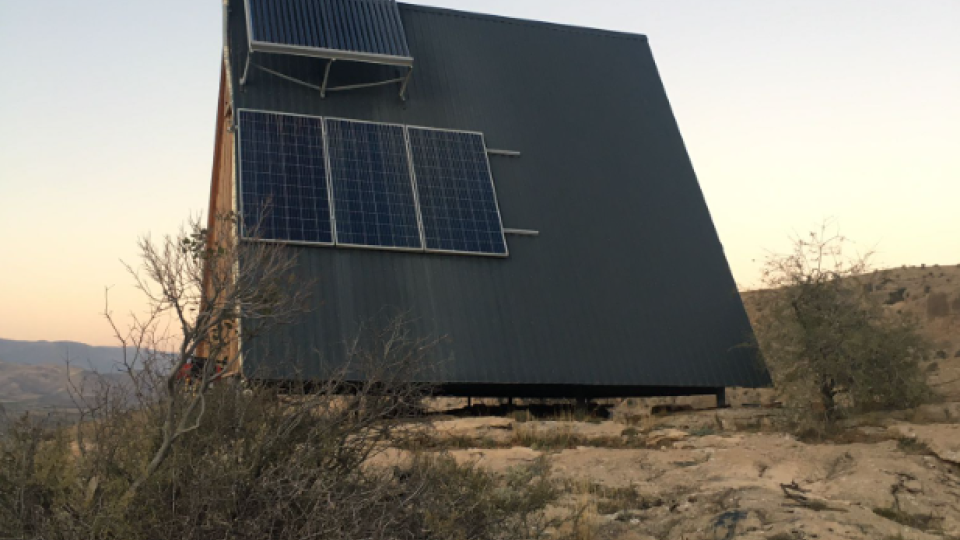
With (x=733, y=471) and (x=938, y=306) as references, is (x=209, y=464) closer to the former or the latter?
(x=733, y=471)

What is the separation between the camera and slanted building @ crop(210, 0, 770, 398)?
15.7m

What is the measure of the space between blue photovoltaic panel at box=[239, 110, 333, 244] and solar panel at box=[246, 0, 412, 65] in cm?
147

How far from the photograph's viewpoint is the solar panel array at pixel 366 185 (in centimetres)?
1566

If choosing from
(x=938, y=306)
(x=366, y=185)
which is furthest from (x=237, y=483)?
(x=938, y=306)

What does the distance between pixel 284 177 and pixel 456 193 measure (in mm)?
3424

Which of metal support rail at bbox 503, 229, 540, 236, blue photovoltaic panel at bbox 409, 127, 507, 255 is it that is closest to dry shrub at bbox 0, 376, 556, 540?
blue photovoltaic panel at bbox 409, 127, 507, 255

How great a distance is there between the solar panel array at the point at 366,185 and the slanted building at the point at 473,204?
4 cm

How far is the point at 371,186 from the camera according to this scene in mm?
16672

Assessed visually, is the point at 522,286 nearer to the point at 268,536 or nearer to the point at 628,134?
the point at 628,134

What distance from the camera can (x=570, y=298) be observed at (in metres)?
17.2

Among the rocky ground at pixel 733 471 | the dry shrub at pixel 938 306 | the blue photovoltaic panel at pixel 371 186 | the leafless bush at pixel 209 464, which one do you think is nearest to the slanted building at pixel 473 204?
the blue photovoltaic panel at pixel 371 186

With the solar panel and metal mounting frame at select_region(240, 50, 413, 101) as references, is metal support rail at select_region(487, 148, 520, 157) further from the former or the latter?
the solar panel

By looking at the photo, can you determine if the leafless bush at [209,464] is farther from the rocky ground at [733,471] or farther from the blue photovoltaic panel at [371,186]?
the blue photovoltaic panel at [371,186]

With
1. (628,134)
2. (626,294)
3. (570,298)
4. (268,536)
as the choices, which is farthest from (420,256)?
(268,536)
